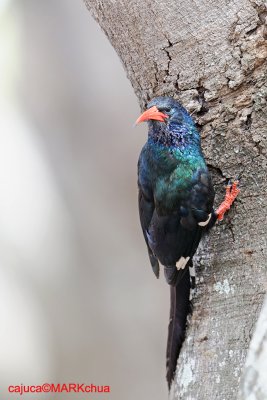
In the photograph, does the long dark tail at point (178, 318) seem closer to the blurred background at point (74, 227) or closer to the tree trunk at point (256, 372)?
the tree trunk at point (256, 372)

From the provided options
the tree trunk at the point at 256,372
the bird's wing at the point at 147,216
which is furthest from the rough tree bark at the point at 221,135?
the tree trunk at the point at 256,372

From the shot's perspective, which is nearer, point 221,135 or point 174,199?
point 221,135

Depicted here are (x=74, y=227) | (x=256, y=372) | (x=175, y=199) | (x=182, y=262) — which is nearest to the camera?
(x=256, y=372)

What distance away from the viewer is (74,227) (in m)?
5.23

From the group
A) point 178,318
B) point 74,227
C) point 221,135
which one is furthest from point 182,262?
point 74,227

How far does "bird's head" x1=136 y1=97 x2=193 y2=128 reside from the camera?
279cm

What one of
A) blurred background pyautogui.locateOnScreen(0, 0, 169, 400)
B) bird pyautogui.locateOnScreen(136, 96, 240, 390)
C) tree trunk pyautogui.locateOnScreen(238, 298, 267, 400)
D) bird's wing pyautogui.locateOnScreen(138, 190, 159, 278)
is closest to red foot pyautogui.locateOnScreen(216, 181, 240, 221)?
bird pyautogui.locateOnScreen(136, 96, 240, 390)

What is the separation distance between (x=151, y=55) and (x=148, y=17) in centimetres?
14

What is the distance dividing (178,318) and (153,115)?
80 cm

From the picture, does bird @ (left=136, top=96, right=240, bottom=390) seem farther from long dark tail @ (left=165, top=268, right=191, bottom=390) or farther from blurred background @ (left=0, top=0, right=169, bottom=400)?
blurred background @ (left=0, top=0, right=169, bottom=400)

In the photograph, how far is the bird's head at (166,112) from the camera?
279cm

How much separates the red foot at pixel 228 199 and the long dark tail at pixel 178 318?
282 millimetres

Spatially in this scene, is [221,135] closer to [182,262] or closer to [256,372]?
[182,262]

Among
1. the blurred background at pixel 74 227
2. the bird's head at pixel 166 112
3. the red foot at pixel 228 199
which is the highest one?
the bird's head at pixel 166 112
